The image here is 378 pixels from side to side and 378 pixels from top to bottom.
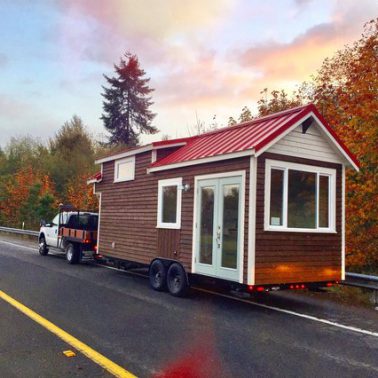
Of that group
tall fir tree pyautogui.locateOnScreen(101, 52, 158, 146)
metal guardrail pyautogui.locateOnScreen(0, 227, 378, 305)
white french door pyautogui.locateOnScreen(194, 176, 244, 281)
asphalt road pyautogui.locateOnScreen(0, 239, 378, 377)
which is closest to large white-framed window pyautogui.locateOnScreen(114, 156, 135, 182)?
white french door pyautogui.locateOnScreen(194, 176, 244, 281)

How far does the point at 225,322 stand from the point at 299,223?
2.74 meters

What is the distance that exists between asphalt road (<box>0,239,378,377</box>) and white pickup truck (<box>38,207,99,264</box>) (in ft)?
16.4

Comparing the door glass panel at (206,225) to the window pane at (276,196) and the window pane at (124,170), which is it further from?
the window pane at (124,170)

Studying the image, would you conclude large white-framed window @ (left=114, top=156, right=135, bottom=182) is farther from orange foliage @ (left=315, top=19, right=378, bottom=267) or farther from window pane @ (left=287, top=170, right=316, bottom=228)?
orange foliage @ (left=315, top=19, right=378, bottom=267)

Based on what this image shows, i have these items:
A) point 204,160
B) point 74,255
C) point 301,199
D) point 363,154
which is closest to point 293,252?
point 301,199

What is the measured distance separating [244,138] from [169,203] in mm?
2639

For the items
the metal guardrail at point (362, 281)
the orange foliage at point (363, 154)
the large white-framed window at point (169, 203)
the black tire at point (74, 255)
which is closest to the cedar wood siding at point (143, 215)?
the large white-framed window at point (169, 203)

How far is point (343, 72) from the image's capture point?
19.0 meters

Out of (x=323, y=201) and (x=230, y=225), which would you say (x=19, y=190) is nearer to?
(x=230, y=225)

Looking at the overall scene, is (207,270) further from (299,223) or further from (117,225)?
(117,225)

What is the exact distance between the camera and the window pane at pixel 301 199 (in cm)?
877

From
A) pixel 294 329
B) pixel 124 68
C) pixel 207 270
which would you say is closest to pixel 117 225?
pixel 207 270

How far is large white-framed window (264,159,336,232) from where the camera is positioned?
852cm

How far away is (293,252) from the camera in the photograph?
8656 mm
